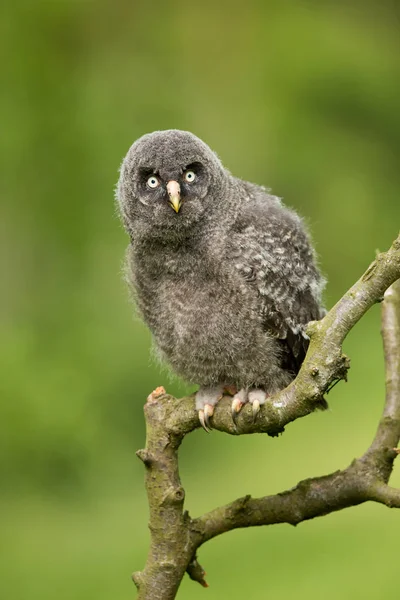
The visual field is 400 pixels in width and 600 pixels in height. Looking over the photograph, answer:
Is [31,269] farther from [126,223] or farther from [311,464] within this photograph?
[126,223]

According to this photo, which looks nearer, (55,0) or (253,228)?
(253,228)

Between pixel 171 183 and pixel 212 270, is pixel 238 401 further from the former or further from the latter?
pixel 171 183

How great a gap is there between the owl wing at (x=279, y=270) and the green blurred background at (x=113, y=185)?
1.91m

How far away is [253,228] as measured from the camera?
2740mm

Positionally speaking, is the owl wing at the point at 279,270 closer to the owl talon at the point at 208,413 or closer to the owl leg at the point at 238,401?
the owl leg at the point at 238,401

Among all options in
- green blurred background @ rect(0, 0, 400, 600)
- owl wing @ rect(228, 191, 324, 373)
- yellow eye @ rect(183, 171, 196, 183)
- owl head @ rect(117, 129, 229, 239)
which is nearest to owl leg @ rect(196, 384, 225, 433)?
owl wing @ rect(228, 191, 324, 373)

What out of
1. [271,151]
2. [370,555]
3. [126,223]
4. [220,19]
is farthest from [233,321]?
[220,19]

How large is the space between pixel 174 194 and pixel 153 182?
4.6 inches

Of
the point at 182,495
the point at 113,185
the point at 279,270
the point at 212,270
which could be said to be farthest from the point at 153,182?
the point at 113,185

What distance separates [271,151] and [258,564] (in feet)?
7.54

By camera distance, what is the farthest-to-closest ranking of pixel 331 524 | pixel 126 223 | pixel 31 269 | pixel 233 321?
1. pixel 31 269
2. pixel 331 524
3. pixel 126 223
4. pixel 233 321

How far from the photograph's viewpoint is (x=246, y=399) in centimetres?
264

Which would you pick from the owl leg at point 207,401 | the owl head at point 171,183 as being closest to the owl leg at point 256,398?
→ the owl leg at point 207,401

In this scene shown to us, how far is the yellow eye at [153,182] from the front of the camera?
2.74 metres
